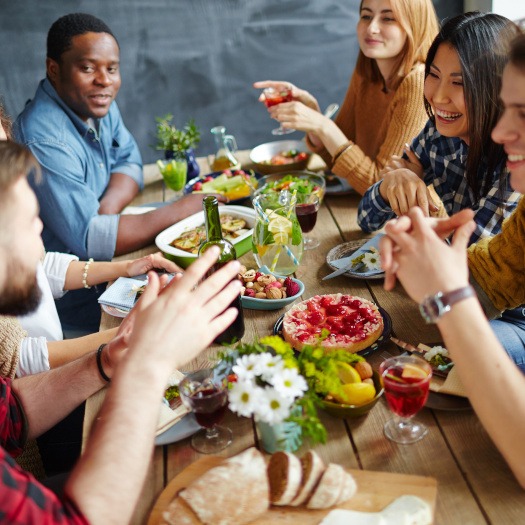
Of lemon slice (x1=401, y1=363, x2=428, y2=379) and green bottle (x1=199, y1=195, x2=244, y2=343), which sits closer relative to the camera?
lemon slice (x1=401, y1=363, x2=428, y2=379)

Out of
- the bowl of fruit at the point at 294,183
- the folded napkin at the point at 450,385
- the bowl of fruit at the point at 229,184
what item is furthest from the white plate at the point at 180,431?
the bowl of fruit at the point at 229,184

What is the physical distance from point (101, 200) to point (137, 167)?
291mm

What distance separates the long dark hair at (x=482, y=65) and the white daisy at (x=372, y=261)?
374 millimetres

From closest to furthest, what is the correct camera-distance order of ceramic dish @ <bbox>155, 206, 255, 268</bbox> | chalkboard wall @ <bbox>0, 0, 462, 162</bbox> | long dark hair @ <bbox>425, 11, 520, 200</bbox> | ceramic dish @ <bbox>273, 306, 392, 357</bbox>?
ceramic dish @ <bbox>273, 306, 392, 357</bbox>
long dark hair @ <bbox>425, 11, 520, 200</bbox>
ceramic dish @ <bbox>155, 206, 255, 268</bbox>
chalkboard wall @ <bbox>0, 0, 462, 162</bbox>

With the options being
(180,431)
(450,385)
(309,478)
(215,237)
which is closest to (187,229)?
(215,237)

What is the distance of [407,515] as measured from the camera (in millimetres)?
979

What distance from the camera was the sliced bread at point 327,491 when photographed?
1005 mm

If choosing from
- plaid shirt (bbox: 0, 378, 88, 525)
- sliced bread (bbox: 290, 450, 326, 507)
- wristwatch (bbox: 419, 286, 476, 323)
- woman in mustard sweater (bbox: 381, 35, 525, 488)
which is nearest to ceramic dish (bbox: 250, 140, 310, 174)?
woman in mustard sweater (bbox: 381, 35, 525, 488)

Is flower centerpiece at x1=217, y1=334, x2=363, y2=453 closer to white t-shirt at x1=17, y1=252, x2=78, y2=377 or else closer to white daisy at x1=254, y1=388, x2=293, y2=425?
white daisy at x1=254, y1=388, x2=293, y2=425

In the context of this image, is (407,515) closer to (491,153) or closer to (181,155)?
(491,153)

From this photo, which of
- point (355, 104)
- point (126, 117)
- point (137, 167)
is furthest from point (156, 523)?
point (126, 117)

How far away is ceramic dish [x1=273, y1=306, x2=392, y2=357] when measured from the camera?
1.40 meters

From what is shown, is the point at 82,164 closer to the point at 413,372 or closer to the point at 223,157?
the point at 223,157

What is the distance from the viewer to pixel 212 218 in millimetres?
1578
